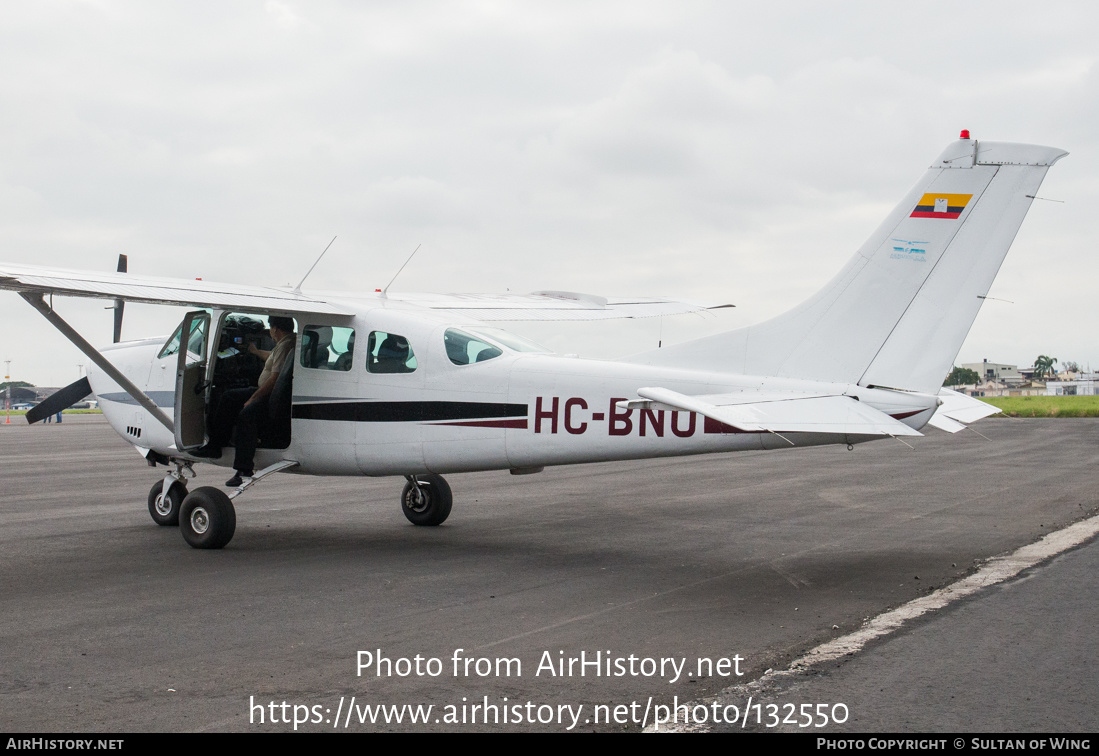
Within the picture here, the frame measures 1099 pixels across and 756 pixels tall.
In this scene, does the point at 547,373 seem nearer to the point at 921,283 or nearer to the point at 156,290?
the point at 921,283

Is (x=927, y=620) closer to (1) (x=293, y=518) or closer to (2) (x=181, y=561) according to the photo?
(2) (x=181, y=561)

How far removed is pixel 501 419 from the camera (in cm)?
901

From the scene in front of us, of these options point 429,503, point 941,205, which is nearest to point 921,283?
point 941,205

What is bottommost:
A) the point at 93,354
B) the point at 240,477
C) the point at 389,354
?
the point at 240,477

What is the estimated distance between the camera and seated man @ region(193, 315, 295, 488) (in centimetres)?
977

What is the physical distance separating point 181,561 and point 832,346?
6.30m

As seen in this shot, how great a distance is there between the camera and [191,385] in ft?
33.3

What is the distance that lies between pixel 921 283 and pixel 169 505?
338 inches

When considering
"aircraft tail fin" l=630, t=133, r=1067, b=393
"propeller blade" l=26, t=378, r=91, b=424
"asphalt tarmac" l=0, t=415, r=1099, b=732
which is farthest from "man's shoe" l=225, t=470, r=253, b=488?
"aircraft tail fin" l=630, t=133, r=1067, b=393

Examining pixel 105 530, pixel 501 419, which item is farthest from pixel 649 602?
pixel 105 530

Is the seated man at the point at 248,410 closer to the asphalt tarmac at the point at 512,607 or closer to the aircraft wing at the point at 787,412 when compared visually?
the asphalt tarmac at the point at 512,607

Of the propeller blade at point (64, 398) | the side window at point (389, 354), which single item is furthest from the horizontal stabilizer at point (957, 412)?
the propeller blade at point (64, 398)

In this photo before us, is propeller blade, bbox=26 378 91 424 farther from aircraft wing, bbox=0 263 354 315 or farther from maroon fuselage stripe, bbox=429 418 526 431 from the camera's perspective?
maroon fuselage stripe, bbox=429 418 526 431

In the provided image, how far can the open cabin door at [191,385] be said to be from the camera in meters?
10.1
